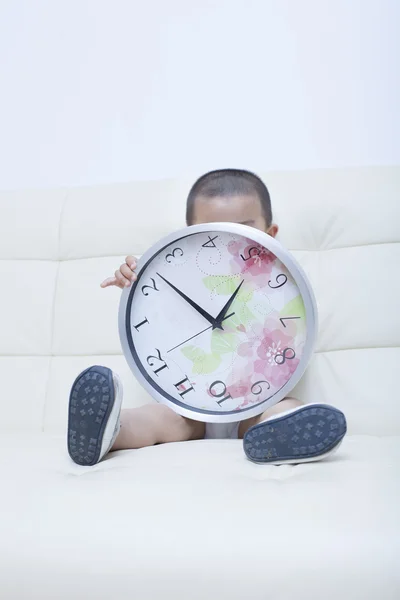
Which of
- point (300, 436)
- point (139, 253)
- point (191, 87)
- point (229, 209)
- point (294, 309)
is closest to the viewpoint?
point (300, 436)

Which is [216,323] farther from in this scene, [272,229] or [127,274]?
[272,229]

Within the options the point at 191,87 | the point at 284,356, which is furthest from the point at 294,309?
the point at 191,87

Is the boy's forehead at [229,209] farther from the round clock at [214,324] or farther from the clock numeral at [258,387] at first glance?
the clock numeral at [258,387]

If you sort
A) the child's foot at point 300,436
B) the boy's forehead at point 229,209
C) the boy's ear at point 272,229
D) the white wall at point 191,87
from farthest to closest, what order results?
the white wall at point 191,87 → the boy's ear at point 272,229 → the boy's forehead at point 229,209 → the child's foot at point 300,436

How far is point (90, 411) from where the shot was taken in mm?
917

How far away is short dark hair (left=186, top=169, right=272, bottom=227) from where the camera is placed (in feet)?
4.42

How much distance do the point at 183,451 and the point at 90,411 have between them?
0.15 meters

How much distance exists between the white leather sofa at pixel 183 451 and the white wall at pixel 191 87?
10.1 inches

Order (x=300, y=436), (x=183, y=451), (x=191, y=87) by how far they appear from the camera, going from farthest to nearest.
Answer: (x=191, y=87), (x=183, y=451), (x=300, y=436)

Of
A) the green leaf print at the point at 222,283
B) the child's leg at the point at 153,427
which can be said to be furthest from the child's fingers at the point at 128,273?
the child's leg at the point at 153,427

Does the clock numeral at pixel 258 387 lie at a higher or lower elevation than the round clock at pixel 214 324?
lower

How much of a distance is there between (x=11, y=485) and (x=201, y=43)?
1.35 metres

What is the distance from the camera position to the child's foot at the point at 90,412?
92 centimetres

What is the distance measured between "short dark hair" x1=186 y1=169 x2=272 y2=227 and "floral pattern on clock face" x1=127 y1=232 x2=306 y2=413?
0.21 metres
